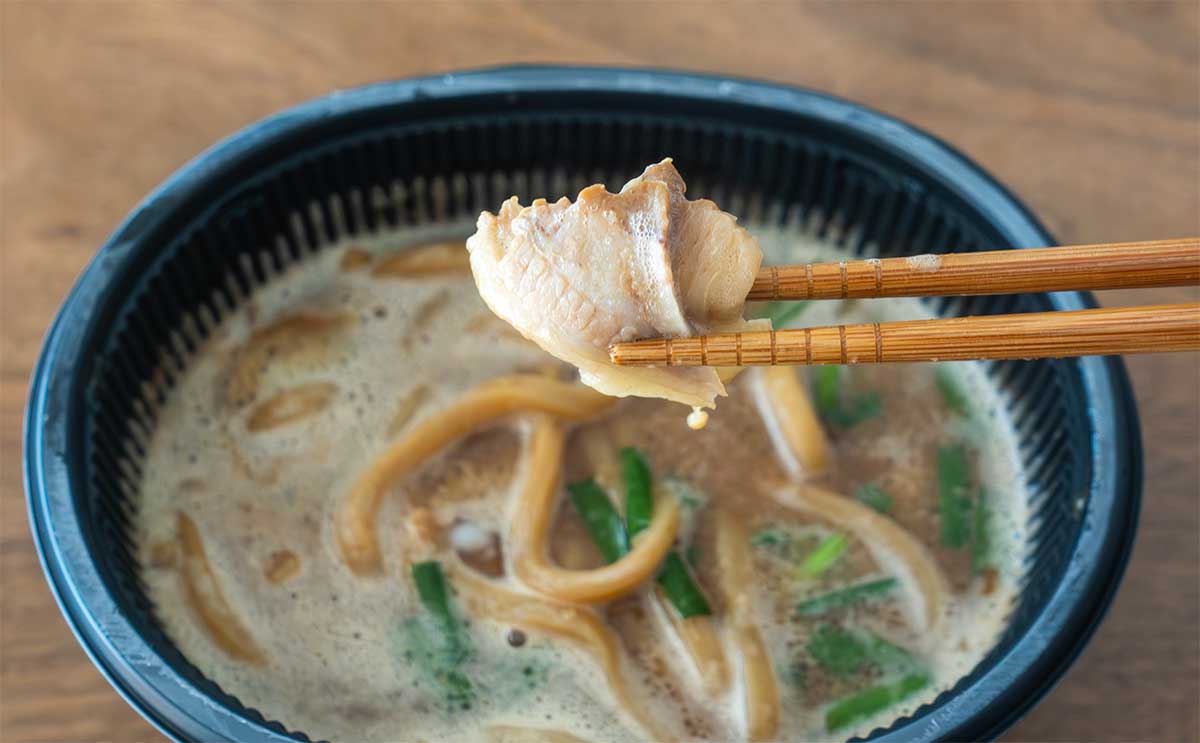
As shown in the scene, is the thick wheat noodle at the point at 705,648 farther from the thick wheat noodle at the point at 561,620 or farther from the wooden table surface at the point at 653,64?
the wooden table surface at the point at 653,64

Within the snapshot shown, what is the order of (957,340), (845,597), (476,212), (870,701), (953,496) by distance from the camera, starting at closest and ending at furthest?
(957,340)
(870,701)
(845,597)
(953,496)
(476,212)

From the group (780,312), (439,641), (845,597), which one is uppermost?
(780,312)

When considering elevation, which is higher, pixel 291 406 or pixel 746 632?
pixel 746 632

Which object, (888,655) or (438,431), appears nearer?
(888,655)

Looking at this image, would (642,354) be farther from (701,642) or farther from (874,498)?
(874,498)

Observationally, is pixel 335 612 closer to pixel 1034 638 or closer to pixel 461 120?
pixel 461 120

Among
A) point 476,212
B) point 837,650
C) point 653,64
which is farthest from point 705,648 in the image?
point 653,64

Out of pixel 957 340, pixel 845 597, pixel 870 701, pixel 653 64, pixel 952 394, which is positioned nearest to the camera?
pixel 957 340
